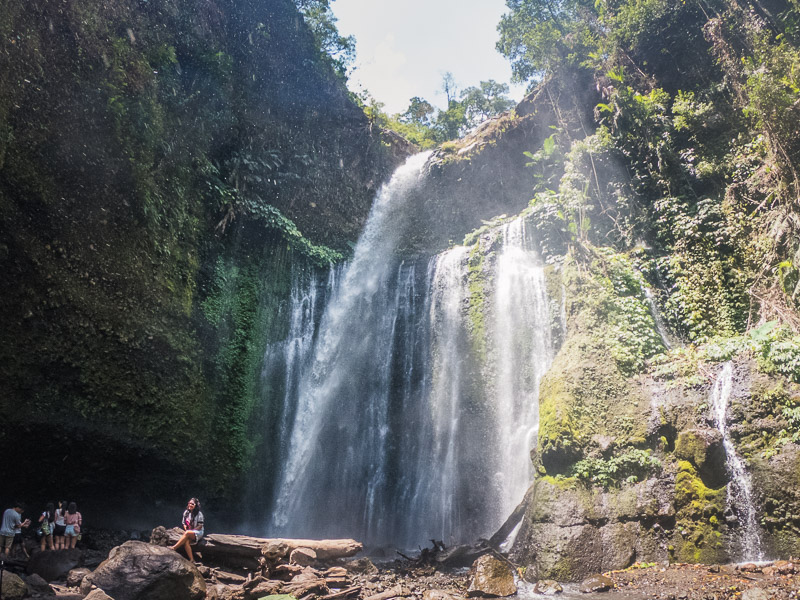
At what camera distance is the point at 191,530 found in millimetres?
7141

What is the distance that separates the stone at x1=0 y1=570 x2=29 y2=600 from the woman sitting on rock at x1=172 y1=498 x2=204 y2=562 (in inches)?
77.6

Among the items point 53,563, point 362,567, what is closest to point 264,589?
point 362,567

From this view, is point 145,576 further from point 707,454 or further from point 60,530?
point 707,454

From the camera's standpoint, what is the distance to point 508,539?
875 cm

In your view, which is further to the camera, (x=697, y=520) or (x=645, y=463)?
(x=645, y=463)

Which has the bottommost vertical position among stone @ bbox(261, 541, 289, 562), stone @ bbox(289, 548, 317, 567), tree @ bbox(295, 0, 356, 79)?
stone @ bbox(289, 548, 317, 567)

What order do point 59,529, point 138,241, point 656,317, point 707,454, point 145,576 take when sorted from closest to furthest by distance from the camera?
point 145,576 < point 707,454 < point 59,529 < point 138,241 < point 656,317

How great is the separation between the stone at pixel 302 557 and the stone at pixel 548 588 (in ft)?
11.1

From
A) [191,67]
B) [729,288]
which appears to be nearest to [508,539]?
[729,288]

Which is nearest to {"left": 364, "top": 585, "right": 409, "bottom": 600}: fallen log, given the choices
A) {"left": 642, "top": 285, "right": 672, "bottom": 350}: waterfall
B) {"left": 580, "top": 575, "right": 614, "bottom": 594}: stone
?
{"left": 580, "top": 575, "right": 614, "bottom": 594}: stone

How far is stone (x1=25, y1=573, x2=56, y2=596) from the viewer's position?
550 cm

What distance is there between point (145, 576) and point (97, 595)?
0.59m

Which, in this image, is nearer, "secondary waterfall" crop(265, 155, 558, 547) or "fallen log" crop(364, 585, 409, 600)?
"fallen log" crop(364, 585, 409, 600)

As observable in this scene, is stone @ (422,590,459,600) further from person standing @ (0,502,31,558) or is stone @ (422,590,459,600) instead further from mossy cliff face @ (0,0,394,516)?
mossy cliff face @ (0,0,394,516)
